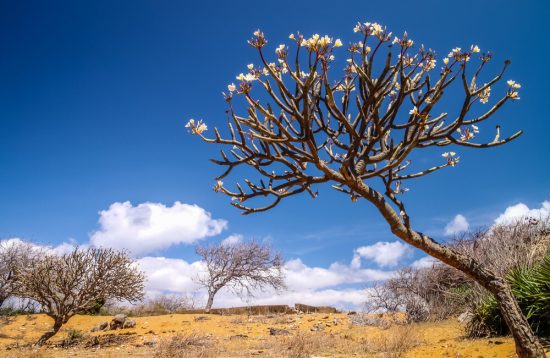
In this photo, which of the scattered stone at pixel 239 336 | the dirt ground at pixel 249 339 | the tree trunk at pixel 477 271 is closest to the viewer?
the tree trunk at pixel 477 271

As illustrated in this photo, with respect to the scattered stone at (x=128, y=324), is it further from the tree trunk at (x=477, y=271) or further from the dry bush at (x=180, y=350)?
the tree trunk at (x=477, y=271)

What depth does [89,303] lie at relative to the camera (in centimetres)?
1550

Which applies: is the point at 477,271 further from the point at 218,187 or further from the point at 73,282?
the point at 73,282

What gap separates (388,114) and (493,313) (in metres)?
5.58

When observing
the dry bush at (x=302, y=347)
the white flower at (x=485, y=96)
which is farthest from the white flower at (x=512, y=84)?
the dry bush at (x=302, y=347)

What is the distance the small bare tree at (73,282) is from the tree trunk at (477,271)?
13.6m

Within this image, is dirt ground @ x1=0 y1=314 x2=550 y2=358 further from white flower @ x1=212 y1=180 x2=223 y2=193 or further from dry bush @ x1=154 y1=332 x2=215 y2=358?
white flower @ x1=212 y1=180 x2=223 y2=193

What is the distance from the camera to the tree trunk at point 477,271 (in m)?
5.18

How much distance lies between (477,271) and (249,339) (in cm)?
966

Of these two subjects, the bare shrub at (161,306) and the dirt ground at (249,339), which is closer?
the dirt ground at (249,339)

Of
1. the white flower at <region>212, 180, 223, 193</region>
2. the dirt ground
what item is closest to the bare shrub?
the dirt ground

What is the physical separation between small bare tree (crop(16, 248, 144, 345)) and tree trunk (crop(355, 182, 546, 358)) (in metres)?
13.6

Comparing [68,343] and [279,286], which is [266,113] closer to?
[68,343]

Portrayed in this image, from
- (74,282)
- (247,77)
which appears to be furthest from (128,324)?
(247,77)
